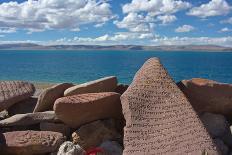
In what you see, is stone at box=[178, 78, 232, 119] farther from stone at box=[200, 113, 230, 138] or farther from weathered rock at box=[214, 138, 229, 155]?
weathered rock at box=[214, 138, 229, 155]

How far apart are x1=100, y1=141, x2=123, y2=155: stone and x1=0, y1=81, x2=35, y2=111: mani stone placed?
9.45ft

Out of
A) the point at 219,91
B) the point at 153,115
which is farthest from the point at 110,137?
the point at 219,91

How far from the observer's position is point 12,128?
10.9 meters

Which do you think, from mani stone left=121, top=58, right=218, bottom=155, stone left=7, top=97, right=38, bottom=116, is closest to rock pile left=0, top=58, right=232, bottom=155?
mani stone left=121, top=58, right=218, bottom=155

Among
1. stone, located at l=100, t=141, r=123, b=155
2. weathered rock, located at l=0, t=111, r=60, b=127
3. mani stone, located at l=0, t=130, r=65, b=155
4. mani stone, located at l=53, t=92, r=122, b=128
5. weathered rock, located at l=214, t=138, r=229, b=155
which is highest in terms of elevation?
mani stone, located at l=53, t=92, r=122, b=128

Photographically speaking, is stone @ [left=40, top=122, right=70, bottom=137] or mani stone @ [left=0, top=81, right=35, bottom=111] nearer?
stone @ [left=40, top=122, right=70, bottom=137]

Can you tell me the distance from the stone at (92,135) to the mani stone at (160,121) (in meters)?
0.85

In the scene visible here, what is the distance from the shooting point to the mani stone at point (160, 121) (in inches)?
348

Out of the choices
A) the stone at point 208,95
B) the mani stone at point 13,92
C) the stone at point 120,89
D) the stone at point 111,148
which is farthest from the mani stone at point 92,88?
the stone at point 208,95

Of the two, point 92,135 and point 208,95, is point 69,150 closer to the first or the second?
point 92,135

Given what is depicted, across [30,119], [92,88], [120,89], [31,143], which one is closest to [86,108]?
[92,88]

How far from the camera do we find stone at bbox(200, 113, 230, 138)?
35.4ft

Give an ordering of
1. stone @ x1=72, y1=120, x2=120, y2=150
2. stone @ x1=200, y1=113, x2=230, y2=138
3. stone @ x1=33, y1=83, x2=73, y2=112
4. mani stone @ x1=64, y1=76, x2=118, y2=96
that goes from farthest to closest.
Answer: stone @ x1=33, y1=83, x2=73, y2=112 → mani stone @ x1=64, y1=76, x2=118, y2=96 → stone @ x1=200, y1=113, x2=230, y2=138 → stone @ x1=72, y1=120, x2=120, y2=150

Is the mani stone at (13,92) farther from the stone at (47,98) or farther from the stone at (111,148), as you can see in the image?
the stone at (111,148)
